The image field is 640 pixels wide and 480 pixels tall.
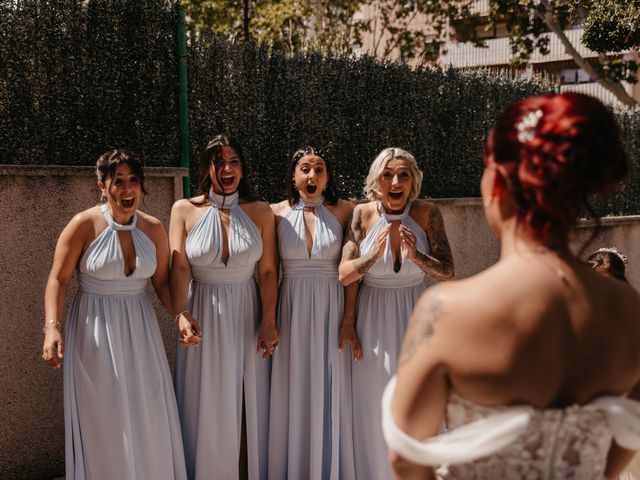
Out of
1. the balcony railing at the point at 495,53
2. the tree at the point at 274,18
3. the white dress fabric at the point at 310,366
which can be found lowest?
the white dress fabric at the point at 310,366

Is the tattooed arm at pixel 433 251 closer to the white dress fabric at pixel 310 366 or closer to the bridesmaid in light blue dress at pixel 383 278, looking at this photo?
the bridesmaid in light blue dress at pixel 383 278

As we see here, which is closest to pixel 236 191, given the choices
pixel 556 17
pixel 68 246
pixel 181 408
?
pixel 68 246

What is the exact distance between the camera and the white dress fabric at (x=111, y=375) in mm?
4391

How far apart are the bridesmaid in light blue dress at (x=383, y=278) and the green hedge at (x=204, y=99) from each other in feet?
6.94

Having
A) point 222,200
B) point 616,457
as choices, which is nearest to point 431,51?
point 222,200

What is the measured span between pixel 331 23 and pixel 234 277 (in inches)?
524

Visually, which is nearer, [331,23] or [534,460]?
[534,460]

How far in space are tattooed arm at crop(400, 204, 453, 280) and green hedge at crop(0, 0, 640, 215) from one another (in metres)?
2.40

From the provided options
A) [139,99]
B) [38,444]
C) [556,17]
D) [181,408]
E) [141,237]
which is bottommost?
[38,444]

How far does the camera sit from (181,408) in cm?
502

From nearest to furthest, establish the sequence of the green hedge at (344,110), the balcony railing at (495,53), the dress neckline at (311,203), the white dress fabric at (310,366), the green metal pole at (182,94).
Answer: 1. the white dress fabric at (310,366)
2. the dress neckline at (311,203)
3. the green metal pole at (182,94)
4. the green hedge at (344,110)
5. the balcony railing at (495,53)

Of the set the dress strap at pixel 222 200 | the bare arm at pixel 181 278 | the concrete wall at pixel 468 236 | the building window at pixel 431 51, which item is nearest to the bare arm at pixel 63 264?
the bare arm at pixel 181 278

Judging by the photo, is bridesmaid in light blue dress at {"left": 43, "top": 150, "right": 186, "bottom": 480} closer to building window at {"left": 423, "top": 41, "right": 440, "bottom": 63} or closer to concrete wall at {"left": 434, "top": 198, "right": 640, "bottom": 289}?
concrete wall at {"left": 434, "top": 198, "right": 640, "bottom": 289}

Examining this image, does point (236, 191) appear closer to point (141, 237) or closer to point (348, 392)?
point (141, 237)
